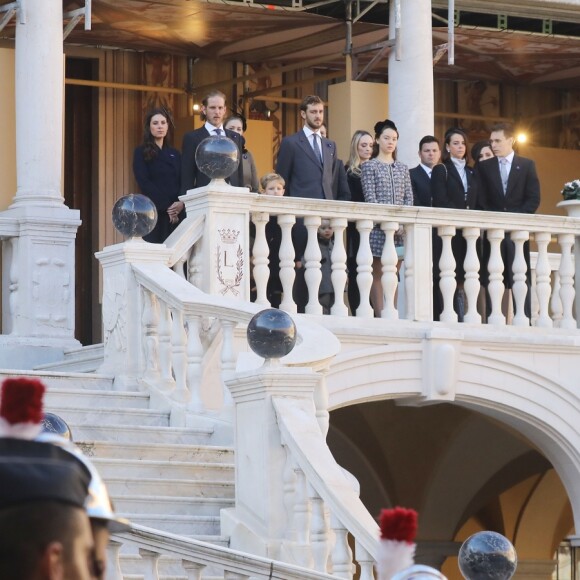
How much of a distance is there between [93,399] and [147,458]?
0.84 meters

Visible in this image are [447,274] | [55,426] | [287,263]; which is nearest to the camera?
[55,426]

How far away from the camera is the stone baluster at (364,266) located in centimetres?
1123

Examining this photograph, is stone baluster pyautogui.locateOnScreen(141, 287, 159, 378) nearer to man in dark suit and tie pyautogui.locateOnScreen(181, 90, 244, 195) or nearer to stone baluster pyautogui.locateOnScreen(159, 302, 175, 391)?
stone baluster pyautogui.locateOnScreen(159, 302, 175, 391)

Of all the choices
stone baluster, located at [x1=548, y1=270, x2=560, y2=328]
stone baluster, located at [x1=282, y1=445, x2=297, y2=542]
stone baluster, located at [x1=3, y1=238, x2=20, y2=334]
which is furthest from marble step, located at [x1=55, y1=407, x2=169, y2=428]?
stone baluster, located at [x1=548, y1=270, x2=560, y2=328]

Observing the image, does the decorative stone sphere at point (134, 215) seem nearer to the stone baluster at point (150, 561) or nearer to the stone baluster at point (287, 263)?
the stone baluster at point (287, 263)

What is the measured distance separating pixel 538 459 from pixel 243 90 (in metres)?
4.67

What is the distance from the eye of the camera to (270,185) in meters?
11.1

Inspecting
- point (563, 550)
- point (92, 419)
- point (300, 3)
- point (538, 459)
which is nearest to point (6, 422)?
point (92, 419)

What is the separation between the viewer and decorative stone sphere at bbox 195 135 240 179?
1022 centimetres

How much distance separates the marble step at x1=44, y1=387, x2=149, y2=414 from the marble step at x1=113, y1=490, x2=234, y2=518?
3.67ft

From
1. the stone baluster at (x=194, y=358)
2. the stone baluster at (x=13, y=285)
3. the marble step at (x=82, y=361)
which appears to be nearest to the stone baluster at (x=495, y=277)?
the marble step at (x=82, y=361)

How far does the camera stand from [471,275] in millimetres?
11664

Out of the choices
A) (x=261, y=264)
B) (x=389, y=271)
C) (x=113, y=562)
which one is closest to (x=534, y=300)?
(x=389, y=271)

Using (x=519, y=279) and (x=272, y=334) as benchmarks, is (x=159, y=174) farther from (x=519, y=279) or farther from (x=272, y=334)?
(x=272, y=334)
